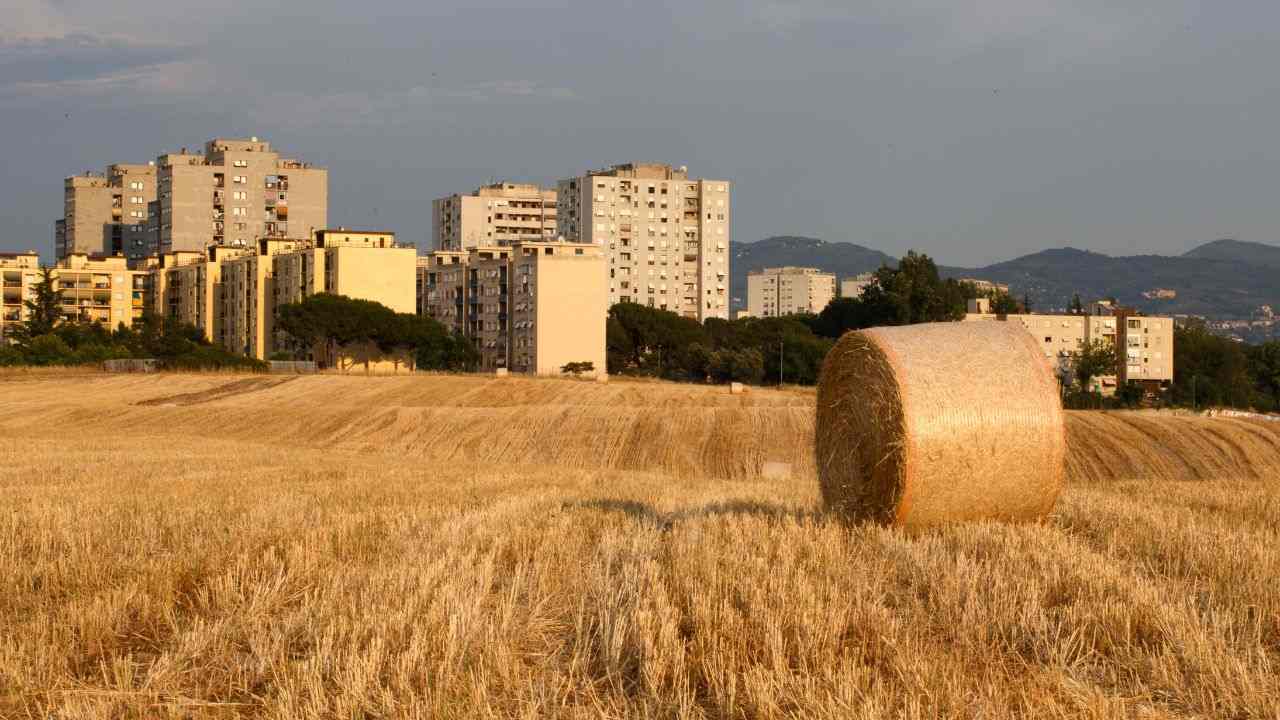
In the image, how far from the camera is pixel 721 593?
8344 millimetres

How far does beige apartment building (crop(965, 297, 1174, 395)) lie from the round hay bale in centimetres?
14688

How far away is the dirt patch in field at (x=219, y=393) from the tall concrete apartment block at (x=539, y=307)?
173 ft

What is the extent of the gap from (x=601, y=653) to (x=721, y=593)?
142cm

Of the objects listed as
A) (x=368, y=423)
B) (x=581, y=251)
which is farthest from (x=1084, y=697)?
(x=581, y=251)

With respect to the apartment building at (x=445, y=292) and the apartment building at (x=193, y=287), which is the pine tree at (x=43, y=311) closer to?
the apartment building at (x=193, y=287)

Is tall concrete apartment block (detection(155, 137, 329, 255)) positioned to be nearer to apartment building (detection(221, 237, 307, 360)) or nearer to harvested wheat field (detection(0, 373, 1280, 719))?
apartment building (detection(221, 237, 307, 360))

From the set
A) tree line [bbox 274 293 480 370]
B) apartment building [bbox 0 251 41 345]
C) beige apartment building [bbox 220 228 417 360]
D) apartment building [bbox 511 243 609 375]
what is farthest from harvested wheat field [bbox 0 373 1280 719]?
apartment building [bbox 0 251 41 345]

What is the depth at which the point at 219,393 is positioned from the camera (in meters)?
60.7

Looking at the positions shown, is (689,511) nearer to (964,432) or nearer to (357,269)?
(964,432)

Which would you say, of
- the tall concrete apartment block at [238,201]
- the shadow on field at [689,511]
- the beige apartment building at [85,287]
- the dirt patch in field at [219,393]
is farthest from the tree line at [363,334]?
the shadow on field at [689,511]

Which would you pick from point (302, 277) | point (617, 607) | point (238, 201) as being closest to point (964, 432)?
point (617, 607)

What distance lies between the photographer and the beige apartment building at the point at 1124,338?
160 m

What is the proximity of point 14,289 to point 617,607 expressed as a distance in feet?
499

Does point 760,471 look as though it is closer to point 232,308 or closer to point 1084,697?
point 1084,697
